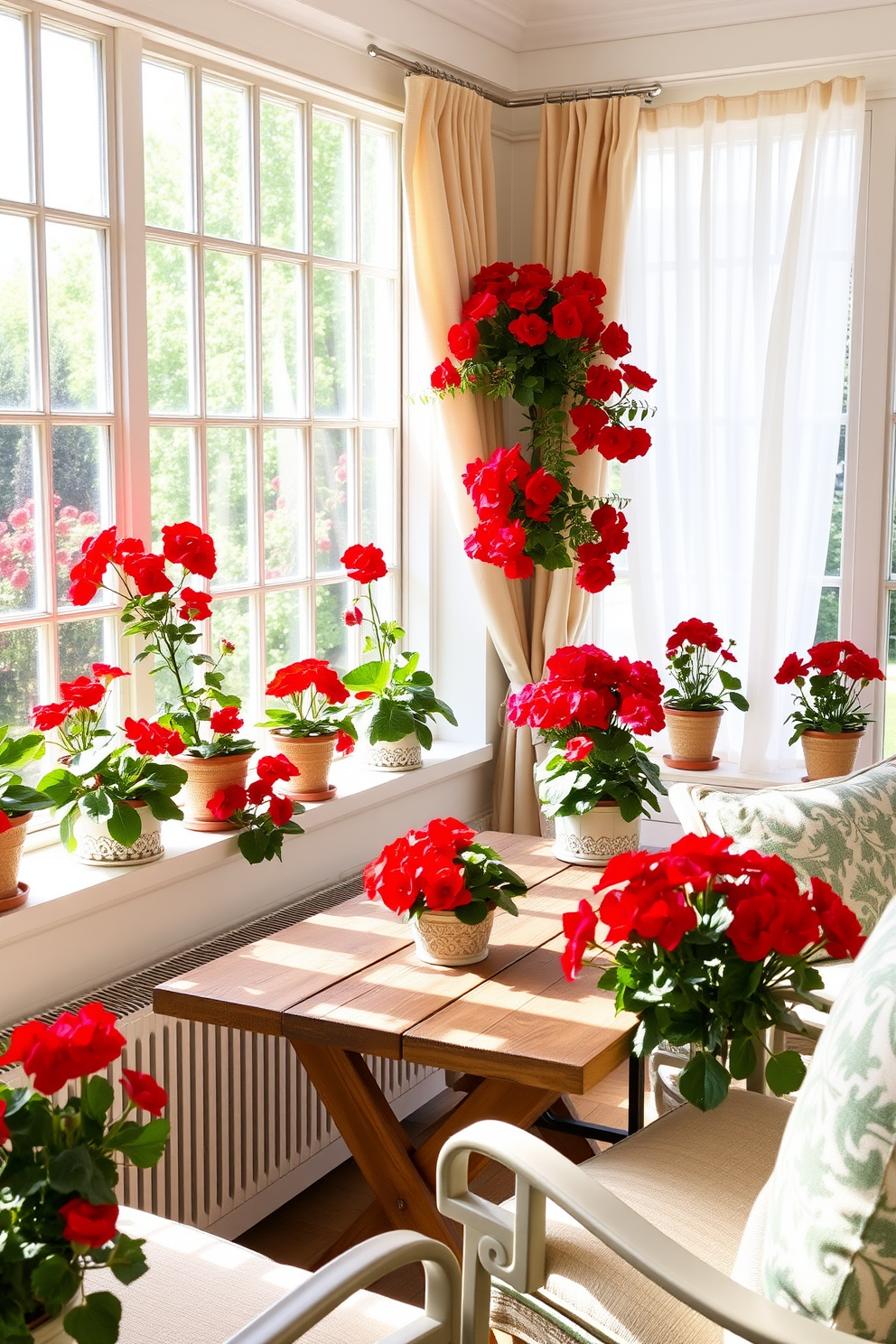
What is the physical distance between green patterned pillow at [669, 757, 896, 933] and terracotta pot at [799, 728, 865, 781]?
2.17ft

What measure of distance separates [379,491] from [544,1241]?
8.48ft

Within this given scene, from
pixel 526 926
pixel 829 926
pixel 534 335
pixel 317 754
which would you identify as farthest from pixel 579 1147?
pixel 534 335

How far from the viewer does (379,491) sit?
4.02 metres

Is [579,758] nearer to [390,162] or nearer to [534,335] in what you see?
[534,335]

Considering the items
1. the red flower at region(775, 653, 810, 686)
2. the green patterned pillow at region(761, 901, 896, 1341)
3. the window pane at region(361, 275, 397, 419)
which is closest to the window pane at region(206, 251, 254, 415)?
the window pane at region(361, 275, 397, 419)

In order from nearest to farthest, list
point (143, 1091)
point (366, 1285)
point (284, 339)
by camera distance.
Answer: point (143, 1091), point (366, 1285), point (284, 339)

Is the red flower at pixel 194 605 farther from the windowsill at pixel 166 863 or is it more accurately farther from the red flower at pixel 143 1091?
the red flower at pixel 143 1091

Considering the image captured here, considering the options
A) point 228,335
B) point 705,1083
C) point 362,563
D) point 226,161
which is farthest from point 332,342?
point 705,1083

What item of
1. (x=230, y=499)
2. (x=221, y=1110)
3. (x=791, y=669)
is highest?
(x=230, y=499)

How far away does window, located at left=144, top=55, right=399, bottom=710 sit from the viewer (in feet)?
10.3

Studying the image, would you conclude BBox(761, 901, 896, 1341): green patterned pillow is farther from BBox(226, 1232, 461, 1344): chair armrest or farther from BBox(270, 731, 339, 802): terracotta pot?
BBox(270, 731, 339, 802): terracotta pot

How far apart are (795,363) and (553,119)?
1008mm

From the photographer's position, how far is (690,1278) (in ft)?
4.95

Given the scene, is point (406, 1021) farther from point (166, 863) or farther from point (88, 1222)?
point (88, 1222)
